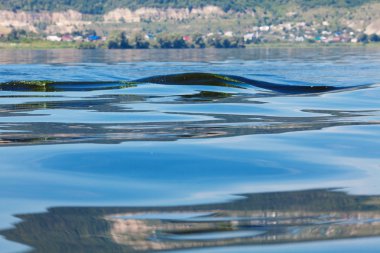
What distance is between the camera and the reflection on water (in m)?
3.08

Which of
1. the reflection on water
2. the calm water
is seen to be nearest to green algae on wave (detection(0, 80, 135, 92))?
the calm water

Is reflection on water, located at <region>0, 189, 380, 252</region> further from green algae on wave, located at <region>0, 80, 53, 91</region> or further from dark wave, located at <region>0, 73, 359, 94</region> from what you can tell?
green algae on wave, located at <region>0, 80, 53, 91</region>

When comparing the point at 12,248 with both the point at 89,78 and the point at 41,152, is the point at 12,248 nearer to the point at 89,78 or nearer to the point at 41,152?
the point at 41,152

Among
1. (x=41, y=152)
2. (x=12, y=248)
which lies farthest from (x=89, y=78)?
(x=12, y=248)

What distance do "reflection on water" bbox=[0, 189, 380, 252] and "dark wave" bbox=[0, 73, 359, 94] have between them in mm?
10790

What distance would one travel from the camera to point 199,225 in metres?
3.37

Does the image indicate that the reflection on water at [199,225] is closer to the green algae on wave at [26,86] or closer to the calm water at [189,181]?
the calm water at [189,181]

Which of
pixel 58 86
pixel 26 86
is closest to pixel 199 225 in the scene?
pixel 26 86

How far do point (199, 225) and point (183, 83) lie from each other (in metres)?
12.8

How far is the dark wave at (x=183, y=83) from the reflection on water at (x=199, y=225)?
10.8 meters

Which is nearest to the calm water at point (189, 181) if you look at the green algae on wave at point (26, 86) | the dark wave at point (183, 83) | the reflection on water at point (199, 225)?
the reflection on water at point (199, 225)

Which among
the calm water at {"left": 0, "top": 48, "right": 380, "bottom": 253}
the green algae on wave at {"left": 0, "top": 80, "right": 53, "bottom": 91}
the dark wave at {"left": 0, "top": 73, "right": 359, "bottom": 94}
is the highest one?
the calm water at {"left": 0, "top": 48, "right": 380, "bottom": 253}

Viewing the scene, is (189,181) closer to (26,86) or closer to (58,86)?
(26,86)

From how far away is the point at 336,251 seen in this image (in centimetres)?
295
